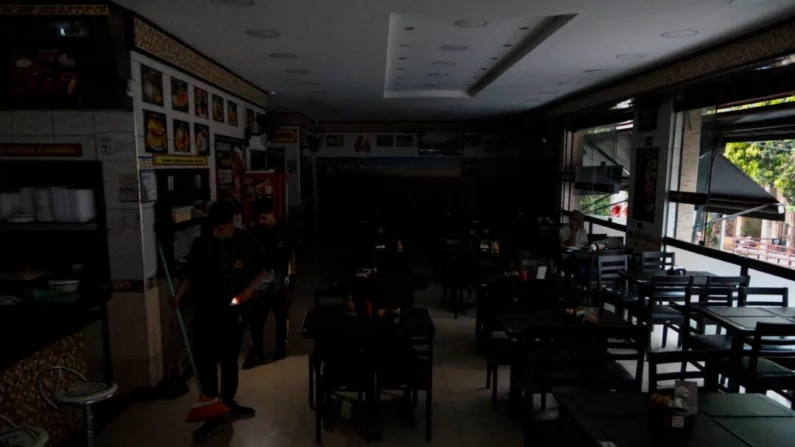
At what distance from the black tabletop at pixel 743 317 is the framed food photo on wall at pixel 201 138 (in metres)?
4.80

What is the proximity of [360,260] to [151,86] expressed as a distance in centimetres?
279

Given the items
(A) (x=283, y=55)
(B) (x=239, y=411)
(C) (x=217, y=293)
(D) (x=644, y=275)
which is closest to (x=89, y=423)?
(C) (x=217, y=293)

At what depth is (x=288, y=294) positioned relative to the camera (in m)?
5.07

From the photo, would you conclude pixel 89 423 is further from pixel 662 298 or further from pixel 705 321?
pixel 705 321

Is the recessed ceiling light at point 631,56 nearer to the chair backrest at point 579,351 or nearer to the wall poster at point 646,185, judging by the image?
the wall poster at point 646,185

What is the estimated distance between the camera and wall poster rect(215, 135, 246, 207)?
5484 mm

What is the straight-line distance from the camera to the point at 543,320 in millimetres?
3641

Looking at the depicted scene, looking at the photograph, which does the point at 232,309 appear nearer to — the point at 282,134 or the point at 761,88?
the point at 761,88

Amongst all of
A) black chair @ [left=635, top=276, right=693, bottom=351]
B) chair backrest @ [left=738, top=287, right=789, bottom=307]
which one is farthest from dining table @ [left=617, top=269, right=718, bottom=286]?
chair backrest @ [left=738, top=287, right=789, bottom=307]

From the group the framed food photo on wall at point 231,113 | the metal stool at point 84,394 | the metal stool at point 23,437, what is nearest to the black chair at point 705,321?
the metal stool at point 84,394

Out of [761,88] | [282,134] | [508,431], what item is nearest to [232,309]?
[508,431]

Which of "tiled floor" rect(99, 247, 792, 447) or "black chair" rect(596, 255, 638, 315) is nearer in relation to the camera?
"tiled floor" rect(99, 247, 792, 447)

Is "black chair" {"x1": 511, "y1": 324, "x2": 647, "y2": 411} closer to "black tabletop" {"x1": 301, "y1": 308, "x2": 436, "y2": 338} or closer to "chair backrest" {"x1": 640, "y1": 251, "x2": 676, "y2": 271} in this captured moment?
"black tabletop" {"x1": 301, "y1": 308, "x2": 436, "y2": 338}

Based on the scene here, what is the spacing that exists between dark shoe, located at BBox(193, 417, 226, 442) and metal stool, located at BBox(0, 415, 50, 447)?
139cm
